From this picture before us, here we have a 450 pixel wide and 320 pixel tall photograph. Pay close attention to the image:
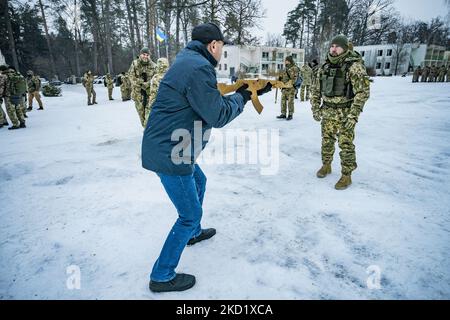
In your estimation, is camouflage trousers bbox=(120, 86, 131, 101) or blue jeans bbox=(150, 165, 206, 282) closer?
blue jeans bbox=(150, 165, 206, 282)

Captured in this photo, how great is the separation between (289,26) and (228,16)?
44688 millimetres

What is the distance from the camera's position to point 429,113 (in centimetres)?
907

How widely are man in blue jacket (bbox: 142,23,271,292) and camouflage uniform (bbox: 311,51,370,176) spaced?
2325mm

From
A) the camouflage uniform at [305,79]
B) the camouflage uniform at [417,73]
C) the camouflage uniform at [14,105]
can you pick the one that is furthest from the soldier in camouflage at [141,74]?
the camouflage uniform at [417,73]

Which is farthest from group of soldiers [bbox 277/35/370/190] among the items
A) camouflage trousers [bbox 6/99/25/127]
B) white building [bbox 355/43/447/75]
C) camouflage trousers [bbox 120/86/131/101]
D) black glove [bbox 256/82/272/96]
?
white building [bbox 355/43/447/75]

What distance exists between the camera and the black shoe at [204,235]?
2.80m

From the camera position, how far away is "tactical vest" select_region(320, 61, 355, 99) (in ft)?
12.4

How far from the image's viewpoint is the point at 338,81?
383 cm

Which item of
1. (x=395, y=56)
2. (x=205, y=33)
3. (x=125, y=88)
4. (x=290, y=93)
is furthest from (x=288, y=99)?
(x=395, y=56)

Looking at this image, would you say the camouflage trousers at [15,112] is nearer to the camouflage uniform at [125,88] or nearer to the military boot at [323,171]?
the camouflage uniform at [125,88]

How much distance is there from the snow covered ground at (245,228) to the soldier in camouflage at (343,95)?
1.87 feet

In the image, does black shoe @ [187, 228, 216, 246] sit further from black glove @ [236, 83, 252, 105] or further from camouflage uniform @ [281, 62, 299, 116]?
camouflage uniform @ [281, 62, 299, 116]

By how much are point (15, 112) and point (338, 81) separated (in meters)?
10.0
